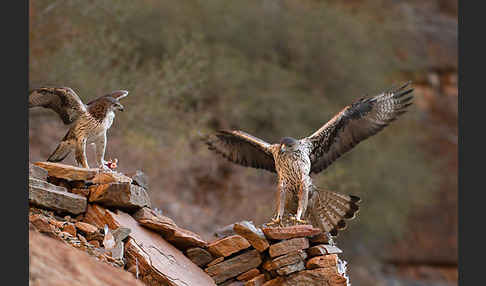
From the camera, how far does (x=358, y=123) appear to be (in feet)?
15.7

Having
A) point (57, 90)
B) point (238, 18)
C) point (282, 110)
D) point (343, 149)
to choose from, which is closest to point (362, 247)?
point (282, 110)

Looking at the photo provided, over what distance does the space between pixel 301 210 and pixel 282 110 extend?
7286mm

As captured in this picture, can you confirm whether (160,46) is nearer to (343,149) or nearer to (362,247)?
(362,247)

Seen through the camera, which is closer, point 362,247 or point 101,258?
point 101,258

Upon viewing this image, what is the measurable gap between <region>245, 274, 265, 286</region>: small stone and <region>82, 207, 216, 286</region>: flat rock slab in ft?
0.91

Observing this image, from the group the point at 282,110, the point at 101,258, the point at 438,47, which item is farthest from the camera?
the point at 438,47

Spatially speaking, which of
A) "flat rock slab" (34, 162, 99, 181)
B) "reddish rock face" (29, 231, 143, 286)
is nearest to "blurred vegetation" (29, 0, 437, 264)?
"flat rock slab" (34, 162, 99, 181)

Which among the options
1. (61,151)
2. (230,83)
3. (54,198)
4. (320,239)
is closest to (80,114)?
(61,151)

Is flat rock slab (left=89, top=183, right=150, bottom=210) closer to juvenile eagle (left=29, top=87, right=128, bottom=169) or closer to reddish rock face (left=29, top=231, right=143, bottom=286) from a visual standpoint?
juvenile eagle (left=29, top=87, right=128, bottom=169)

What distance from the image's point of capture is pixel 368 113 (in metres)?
4.78

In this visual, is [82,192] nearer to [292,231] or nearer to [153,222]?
[153,222]

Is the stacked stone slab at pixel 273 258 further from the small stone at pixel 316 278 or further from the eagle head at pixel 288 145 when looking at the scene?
the eagle head at pixel 288 145

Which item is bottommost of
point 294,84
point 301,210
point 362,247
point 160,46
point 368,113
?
point 301,210

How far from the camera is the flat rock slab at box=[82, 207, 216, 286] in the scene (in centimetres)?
386
